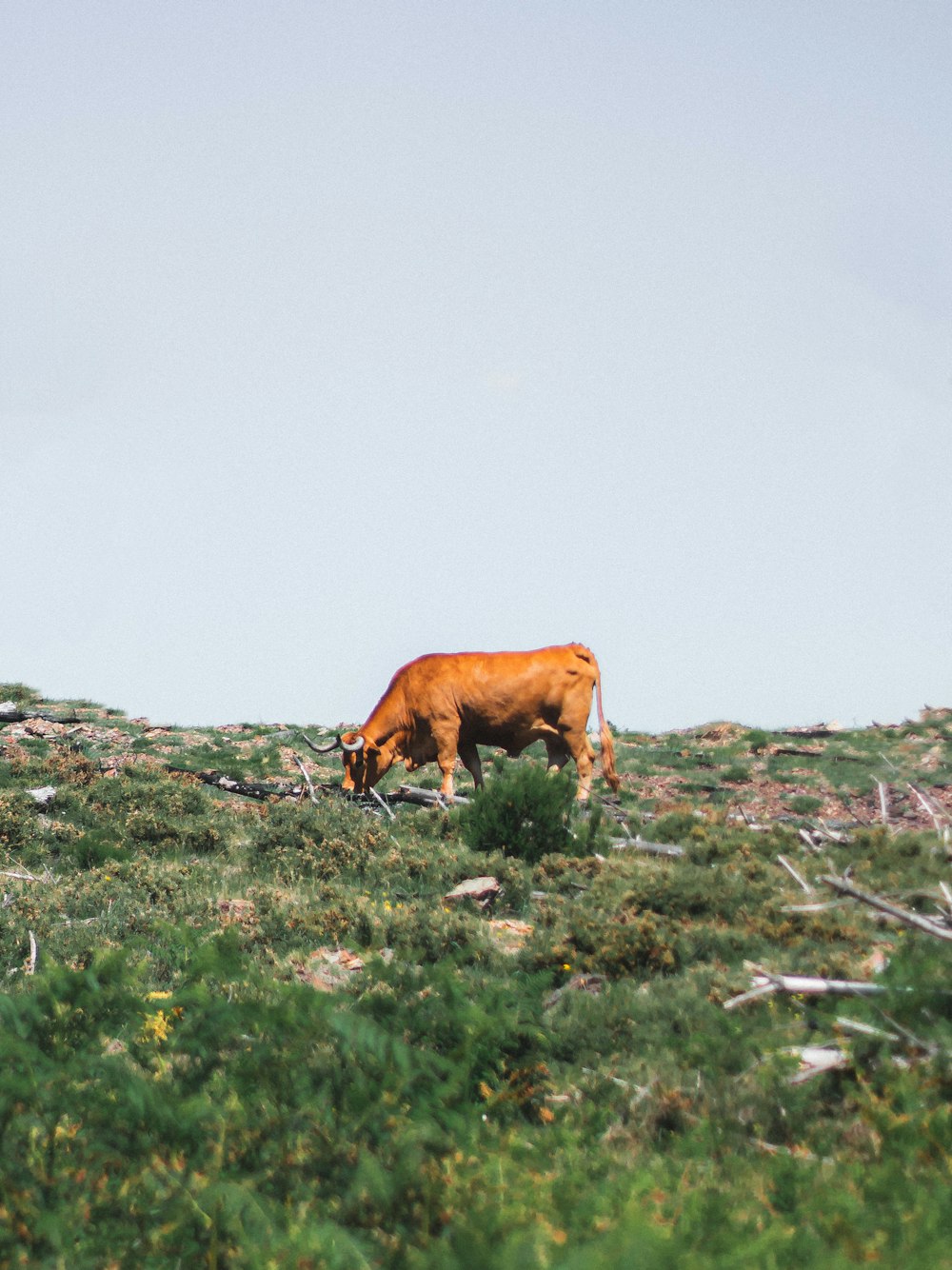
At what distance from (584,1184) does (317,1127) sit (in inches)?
55.8

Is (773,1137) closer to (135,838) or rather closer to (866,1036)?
(866,1036)

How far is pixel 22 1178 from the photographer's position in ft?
18.6

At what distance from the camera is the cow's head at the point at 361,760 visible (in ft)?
57.8

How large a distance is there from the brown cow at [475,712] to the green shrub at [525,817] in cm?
344

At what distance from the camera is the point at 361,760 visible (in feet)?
58.5

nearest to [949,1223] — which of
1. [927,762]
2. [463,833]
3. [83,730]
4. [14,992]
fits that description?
[14,992]

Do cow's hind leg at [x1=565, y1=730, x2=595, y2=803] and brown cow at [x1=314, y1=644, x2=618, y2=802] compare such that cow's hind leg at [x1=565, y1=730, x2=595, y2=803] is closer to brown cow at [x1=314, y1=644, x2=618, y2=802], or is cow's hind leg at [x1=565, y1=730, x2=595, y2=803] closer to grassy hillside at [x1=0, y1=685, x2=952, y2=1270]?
brown cow at [x1=314, y1=644, x2=618, y2=802]

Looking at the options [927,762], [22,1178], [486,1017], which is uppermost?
[927,762]

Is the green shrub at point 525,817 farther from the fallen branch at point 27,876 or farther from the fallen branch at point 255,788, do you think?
the fallen branch at point 27,876

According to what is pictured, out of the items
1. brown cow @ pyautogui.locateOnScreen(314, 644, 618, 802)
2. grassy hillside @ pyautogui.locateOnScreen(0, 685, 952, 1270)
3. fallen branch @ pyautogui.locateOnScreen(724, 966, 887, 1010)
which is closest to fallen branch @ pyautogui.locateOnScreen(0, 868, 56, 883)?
grassy hillside @ pyautogui.locateOnScreen(0, 685, 952, 1270)

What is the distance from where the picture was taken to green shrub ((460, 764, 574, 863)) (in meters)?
13.4

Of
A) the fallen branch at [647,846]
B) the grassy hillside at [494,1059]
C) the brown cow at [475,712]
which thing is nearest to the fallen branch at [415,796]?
the brown cow at [475,712]

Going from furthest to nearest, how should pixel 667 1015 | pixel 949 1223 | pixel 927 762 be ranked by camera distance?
pixel 927 762 < pixel 667 1015 < pixel 949 1223

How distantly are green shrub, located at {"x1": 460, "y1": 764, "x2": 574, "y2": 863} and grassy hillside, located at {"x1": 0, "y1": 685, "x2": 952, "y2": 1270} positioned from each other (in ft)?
0.16
